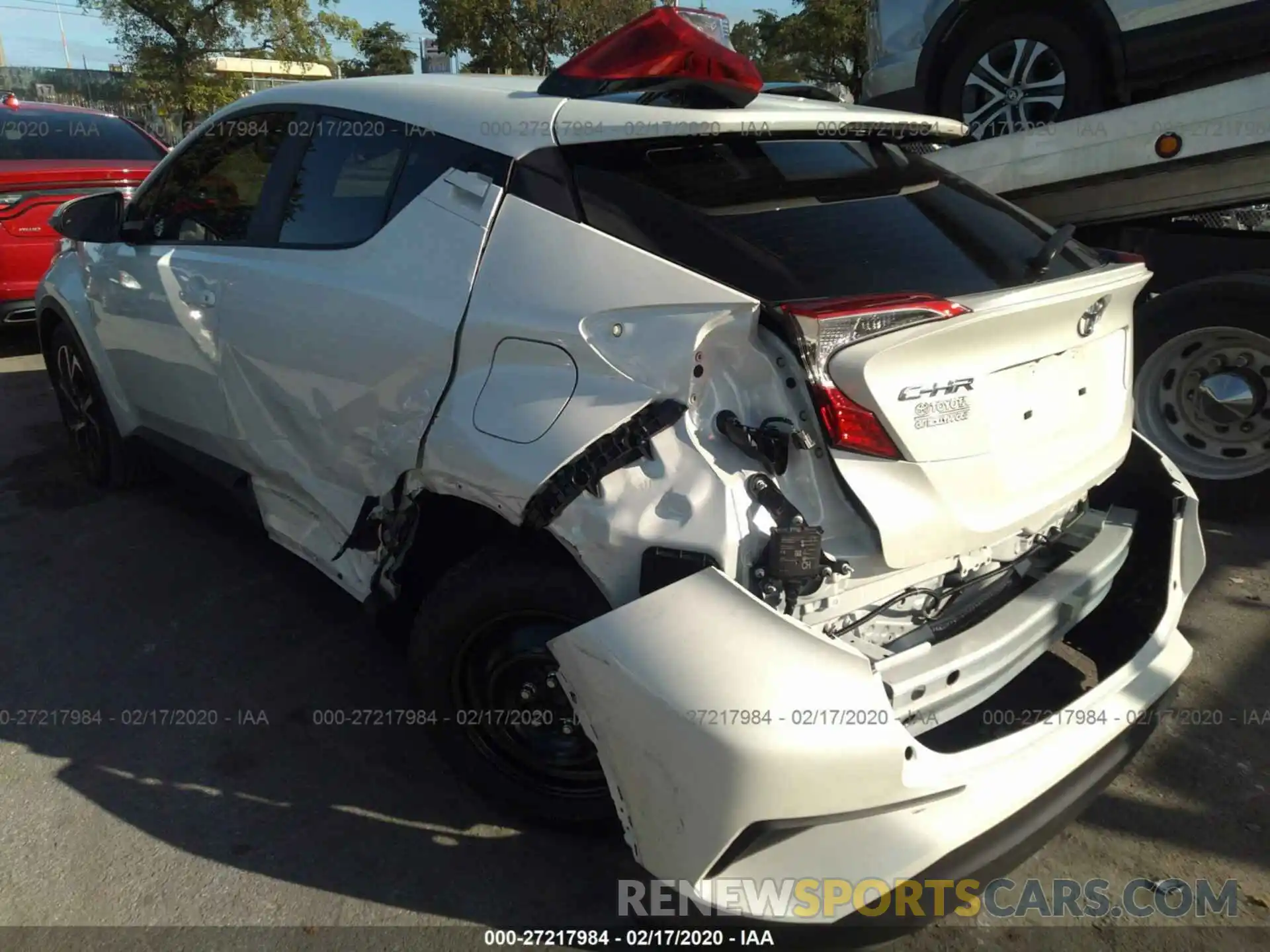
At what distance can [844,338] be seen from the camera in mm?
1979

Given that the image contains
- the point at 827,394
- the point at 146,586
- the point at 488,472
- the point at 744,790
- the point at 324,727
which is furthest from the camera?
the point at 146,586

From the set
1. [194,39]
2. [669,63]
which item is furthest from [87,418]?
[194,39]

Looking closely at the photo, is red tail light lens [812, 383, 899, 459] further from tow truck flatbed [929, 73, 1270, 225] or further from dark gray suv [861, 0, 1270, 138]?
dark gray suv [861, 0, 1270, 138]

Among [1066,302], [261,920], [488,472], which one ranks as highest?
[1066,302]

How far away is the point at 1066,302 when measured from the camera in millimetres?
2305

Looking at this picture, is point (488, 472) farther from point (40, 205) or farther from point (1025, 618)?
point (40, 205)

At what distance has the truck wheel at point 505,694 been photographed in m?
2.32

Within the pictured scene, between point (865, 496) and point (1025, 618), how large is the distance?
0.62 meters

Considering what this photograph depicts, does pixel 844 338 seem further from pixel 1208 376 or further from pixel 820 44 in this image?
pixel 820 44

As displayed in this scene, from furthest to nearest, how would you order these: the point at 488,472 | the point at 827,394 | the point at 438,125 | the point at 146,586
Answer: the point at 146,586
the point at 438,125
the point at 488,472
the point at 827,394

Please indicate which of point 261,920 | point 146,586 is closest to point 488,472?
point 261,920

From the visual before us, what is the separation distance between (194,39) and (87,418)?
21182 millimetres

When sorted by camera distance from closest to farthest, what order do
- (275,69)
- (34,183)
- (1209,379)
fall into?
(1209,379), (34,183), (275,69)

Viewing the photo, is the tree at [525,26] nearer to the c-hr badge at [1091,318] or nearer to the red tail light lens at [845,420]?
the c-hr badge at [1091,318]
